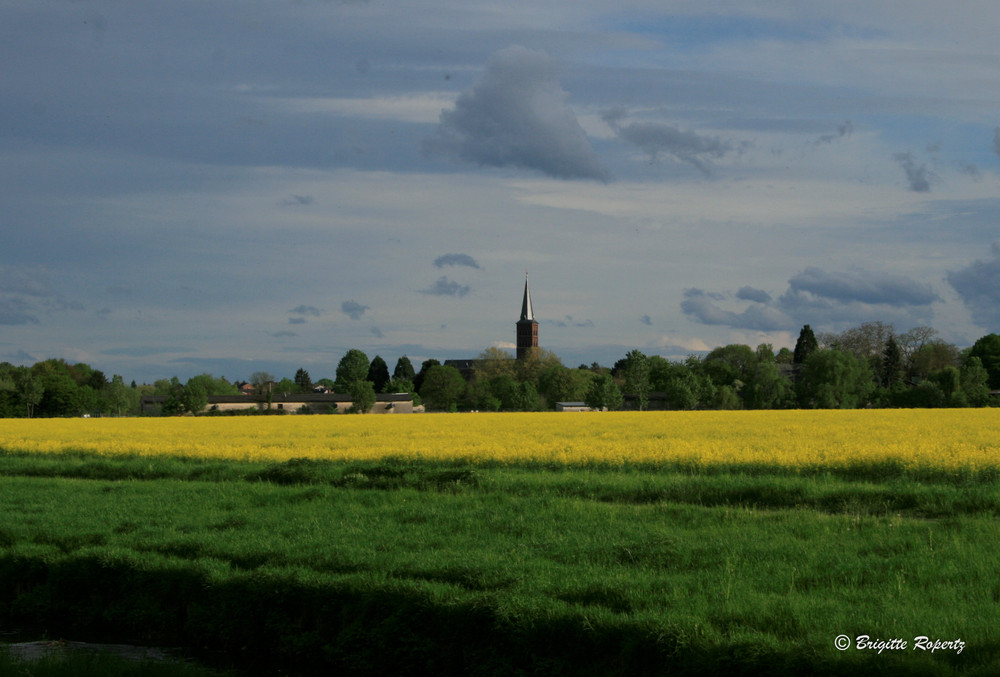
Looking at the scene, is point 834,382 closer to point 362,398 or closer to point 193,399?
point 362,398

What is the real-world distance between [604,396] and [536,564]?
340 feet

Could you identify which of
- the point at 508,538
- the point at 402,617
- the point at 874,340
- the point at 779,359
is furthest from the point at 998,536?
the point at 779,359

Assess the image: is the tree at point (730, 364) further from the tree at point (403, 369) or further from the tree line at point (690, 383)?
the tree at point (403, 369)

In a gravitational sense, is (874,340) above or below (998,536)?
above

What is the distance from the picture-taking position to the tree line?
337ft

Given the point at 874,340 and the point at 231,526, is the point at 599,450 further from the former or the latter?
the point at 874,340

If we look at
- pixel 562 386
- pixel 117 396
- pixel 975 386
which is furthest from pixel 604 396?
pixel 117 396

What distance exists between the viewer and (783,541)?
536 inches

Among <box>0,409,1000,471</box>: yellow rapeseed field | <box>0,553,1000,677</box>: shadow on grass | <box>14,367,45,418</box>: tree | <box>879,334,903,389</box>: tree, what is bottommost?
<box>0,553,1000,677</box>: shadow on grass

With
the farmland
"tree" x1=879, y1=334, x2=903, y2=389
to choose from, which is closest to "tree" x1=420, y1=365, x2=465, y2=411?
"tree" x1=879, y1=334, x2=903, y2=389

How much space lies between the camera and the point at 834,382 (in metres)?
105

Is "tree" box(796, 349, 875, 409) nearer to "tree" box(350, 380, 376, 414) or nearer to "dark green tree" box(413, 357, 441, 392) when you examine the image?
"tree" box(350, 380, 376, 414)

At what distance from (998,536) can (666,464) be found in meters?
10.8

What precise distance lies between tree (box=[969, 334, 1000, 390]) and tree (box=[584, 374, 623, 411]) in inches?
2039
